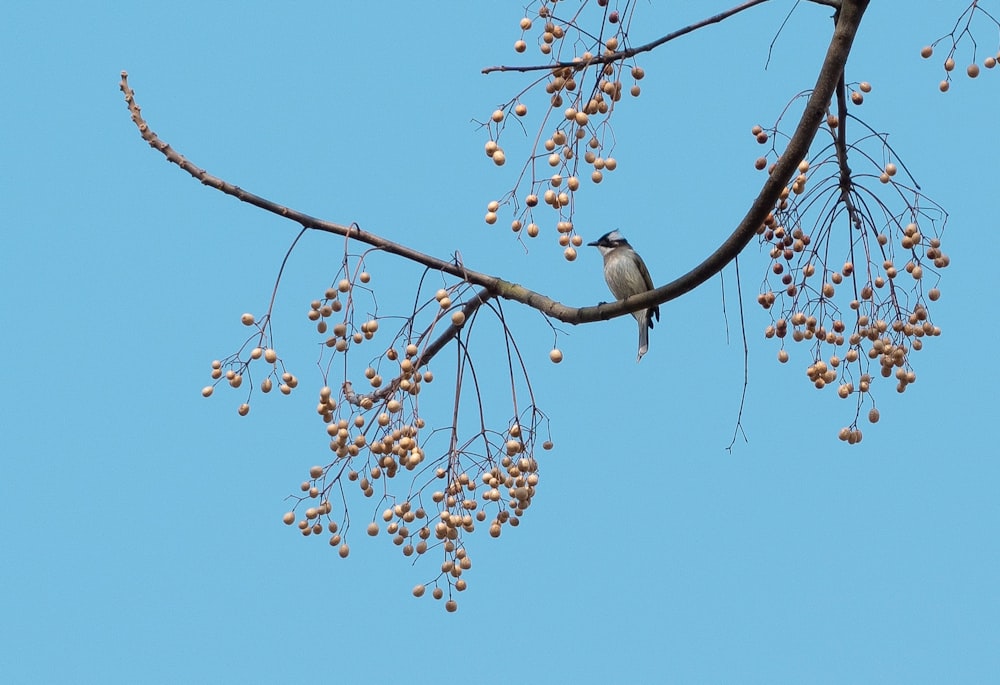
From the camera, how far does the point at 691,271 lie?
4234 mm

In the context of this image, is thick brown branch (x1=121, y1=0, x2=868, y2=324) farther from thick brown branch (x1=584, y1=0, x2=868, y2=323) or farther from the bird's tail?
the bird's tail

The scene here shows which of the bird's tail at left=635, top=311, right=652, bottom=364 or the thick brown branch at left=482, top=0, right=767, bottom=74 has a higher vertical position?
the bird's tail at left=635, top=311, right=652, bottom=364

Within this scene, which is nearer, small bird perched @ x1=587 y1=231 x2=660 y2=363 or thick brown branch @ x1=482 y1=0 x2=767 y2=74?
thick brown branch @ x1=482 y1=0 x2=767 y2=74

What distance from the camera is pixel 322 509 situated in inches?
184

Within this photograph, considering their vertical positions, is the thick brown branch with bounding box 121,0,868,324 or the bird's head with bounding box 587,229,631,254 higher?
the bird's head with bounding box 587,229,631,254

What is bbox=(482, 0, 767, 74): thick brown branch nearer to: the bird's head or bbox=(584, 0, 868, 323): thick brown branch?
bbox=(584, 0, 868, 323): thick brown branch

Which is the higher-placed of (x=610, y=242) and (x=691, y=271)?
(x=610, y=242)

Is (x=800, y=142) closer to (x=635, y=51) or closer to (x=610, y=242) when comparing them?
(x=635, y=51)

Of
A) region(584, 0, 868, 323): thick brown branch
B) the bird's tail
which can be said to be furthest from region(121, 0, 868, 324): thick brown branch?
the bird's tail

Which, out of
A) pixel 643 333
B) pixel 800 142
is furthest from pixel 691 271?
pixel 643 333

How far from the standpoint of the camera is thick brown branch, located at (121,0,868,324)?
13.3ft

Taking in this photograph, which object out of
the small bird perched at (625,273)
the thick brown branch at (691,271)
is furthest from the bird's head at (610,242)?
the thick brown branch at (691,271)

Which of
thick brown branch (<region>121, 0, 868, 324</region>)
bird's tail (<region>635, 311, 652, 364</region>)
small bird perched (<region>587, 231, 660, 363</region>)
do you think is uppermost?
small bird perched (<region>587, 231, 660, 363</region>)

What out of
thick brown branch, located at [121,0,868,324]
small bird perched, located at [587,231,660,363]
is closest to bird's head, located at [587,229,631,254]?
small bird perched, located at [587,231,660,363]
